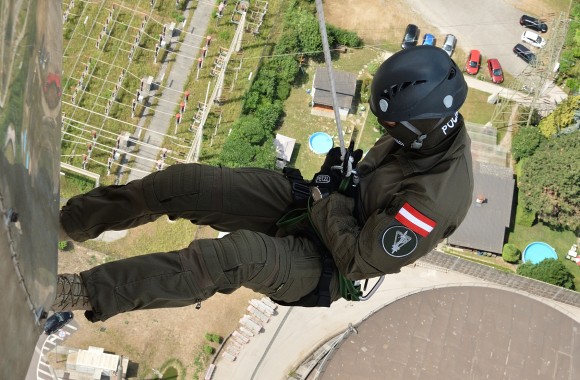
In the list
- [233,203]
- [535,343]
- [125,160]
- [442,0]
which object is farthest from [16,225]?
[442,0]

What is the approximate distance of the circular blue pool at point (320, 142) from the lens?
28297 millimetres

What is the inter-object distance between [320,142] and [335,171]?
19.2 m

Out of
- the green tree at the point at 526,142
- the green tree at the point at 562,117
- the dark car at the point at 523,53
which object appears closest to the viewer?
the green tree at the point at 562,117

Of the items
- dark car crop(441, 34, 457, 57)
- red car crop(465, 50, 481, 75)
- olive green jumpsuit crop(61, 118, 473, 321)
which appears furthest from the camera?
dark car crop(441, 34, 457, 57)

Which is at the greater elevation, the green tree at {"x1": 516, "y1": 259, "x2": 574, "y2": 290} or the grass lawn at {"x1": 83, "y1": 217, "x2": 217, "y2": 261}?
the green tree at {"x1": 516, "y1": 259, "x2": 574, "y2": 290}

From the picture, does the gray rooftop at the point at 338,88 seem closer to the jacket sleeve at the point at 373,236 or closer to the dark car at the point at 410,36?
the dark car at the point at 410,36

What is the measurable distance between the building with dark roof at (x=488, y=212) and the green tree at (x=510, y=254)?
203 mm

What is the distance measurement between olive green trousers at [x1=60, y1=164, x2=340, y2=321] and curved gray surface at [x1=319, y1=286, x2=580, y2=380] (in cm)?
1072

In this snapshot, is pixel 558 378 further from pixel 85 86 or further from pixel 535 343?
pixel 85 86

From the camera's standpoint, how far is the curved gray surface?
20.1 meters

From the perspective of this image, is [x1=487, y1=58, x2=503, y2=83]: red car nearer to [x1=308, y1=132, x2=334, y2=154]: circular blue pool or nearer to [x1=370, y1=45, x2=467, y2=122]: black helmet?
[x1=308, y1=132, x2=334, y2=154]: circular blue pool

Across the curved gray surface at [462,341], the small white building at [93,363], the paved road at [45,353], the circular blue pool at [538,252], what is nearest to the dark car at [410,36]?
the circular blue pool at [538,252]

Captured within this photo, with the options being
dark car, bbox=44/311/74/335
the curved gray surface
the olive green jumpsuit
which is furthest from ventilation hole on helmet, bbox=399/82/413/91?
the curved gray surface

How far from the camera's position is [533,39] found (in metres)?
32.6
